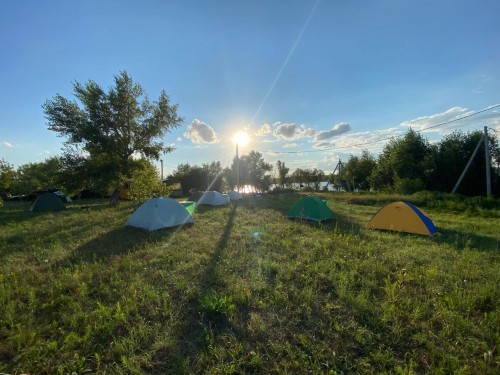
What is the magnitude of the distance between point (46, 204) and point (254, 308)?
21.9 metres

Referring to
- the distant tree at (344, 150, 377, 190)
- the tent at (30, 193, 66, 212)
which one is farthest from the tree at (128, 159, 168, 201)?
the distant tree at (344, 150, 377, 190)

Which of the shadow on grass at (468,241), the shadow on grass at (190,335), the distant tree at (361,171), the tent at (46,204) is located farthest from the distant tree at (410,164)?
the tent at (46,204)

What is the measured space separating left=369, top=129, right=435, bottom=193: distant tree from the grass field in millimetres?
17416

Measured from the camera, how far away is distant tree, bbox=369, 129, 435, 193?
23888 millimetres

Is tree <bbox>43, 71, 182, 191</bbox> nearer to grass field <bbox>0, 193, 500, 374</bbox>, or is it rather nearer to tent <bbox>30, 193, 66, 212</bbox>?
tent <bbox>30, 193, 66, 212</bbox>

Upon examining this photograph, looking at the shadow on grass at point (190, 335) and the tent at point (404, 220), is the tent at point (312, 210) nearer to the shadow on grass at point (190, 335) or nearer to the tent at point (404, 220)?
the tent at point (404, 220)

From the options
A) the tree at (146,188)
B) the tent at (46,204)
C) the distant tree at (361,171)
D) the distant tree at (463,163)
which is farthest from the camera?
the distant tree at (361,171)

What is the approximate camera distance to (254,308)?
4.36 meters

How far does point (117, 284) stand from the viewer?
521cm

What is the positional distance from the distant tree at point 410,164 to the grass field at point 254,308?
1742 centimetres

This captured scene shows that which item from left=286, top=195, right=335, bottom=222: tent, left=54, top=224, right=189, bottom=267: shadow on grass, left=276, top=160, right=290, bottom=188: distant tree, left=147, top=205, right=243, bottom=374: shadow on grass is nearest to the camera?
left=147, top=205, right=243, bottom=374: shadow on grass

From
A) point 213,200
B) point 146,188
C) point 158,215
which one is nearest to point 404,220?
point 158,215

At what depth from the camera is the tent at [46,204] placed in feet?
63.8

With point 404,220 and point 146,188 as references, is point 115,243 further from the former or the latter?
point 404,220
